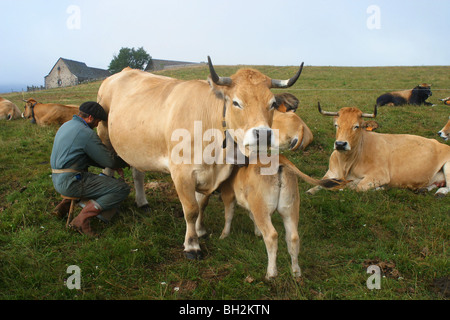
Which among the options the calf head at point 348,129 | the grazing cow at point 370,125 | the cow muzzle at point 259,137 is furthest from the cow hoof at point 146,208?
the grazing cow at point 370,125

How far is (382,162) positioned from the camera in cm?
757

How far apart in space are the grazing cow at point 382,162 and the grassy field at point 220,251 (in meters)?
0.55

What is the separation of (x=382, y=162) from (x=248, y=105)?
4.71 meters

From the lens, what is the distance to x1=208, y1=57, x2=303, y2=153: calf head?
386 centimetres

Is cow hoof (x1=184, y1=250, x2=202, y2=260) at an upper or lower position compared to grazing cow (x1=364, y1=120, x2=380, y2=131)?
lower

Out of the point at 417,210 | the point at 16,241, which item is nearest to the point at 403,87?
the point at 417,210

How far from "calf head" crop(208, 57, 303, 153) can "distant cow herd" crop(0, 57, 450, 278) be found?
12mm

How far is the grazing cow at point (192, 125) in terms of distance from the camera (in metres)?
4.16

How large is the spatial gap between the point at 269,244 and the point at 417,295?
1684 millimetres

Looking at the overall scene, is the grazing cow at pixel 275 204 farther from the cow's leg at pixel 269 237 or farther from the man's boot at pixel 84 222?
the man's boot at pixel 84 222

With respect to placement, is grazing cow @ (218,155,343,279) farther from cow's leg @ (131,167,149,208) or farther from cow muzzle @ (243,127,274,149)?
cow's leg @ (131,167,149,208)

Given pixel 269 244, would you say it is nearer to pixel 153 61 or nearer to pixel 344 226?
pixel 344 226

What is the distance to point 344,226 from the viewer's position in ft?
18.2

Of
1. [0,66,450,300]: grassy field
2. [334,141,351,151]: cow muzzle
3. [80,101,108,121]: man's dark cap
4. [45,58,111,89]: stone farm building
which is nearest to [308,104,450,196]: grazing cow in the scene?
[334,141,351,151]: cow muzzle
